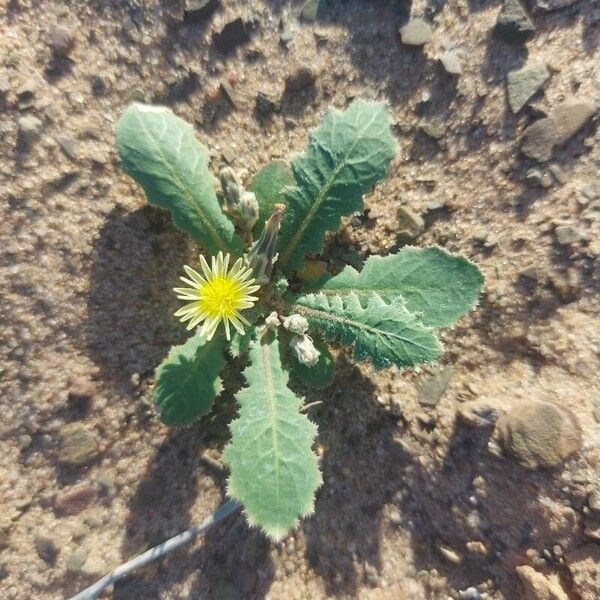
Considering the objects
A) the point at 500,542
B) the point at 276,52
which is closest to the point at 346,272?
the point at 276,52

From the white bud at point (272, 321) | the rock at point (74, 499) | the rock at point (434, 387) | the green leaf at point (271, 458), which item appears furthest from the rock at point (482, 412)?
the rock at point (74, 499)

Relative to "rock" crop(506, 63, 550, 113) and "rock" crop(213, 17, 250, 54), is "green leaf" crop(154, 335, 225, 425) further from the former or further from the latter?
"rock" crop(506, 63, 550, 113)

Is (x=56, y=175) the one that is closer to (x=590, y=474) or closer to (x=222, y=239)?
(x=222, y=239)

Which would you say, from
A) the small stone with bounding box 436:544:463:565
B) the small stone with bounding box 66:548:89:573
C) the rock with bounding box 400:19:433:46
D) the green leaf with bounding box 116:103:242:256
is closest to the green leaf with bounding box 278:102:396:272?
the green leaf with bounding box 116:103:242:256

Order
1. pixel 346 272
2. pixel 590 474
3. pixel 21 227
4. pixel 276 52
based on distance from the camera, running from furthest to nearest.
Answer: pixel 276 52, pixel 346 272, pixel 21 227, pixel 590 474

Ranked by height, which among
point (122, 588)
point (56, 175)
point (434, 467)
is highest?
point (56, 175)
